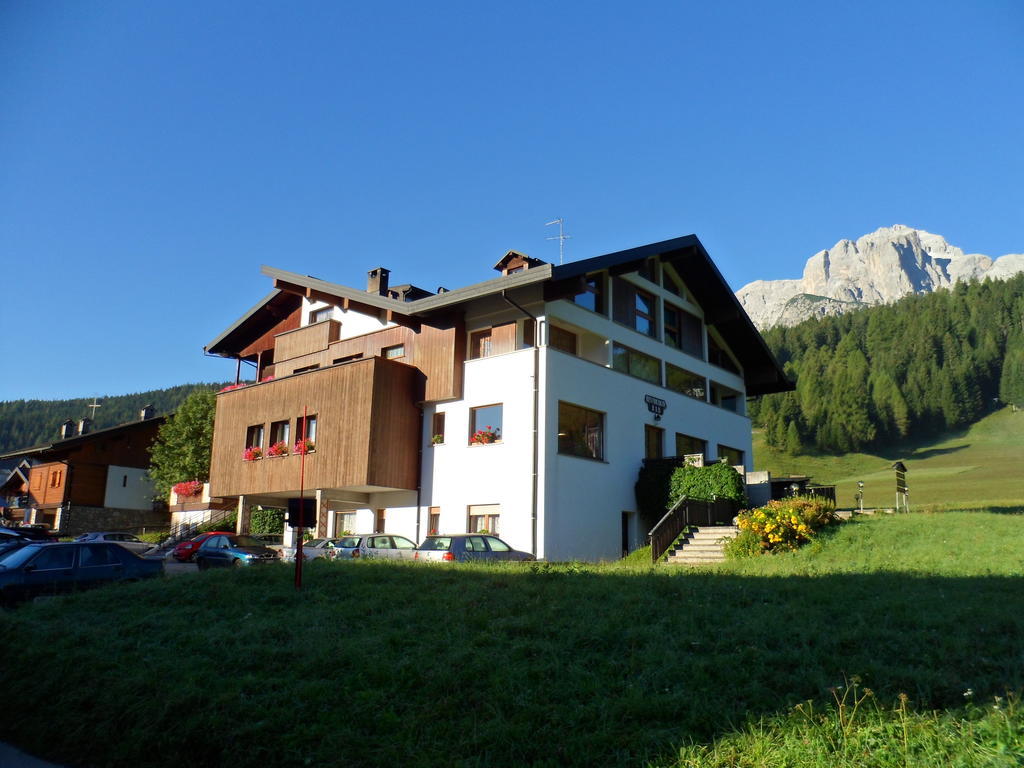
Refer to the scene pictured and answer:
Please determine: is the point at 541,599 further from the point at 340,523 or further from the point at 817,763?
the point at 340,523

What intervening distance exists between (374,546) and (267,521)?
13.1 metres

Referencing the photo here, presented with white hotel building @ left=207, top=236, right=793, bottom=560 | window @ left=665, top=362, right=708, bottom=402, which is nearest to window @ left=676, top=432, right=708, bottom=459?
white hotel building @ left=207, top=236, right=793, bottom=560

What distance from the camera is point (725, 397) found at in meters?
35.0

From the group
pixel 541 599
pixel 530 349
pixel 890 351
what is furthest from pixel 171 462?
pixel 890 351

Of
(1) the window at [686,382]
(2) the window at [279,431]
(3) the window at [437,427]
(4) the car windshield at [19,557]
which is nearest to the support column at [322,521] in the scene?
(2) the window at [279,431]

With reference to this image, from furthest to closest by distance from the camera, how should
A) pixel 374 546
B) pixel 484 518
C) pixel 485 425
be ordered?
pixel 485 425
pixel 484 518
pixel 374 546

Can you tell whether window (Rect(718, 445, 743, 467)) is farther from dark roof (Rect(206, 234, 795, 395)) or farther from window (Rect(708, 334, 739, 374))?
dark roof (Rect(206, 234, 795, 395))

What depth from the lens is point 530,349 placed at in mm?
23938

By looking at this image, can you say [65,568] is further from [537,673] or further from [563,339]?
[563,339]

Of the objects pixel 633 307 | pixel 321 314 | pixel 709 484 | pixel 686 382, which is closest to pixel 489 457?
pixel 709 484

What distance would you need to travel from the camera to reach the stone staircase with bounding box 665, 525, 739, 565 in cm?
2033

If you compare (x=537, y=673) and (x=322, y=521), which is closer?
(x=537, y=673)

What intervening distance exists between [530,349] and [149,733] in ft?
57.7

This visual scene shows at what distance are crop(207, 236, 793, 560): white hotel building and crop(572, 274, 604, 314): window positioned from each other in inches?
5.0
